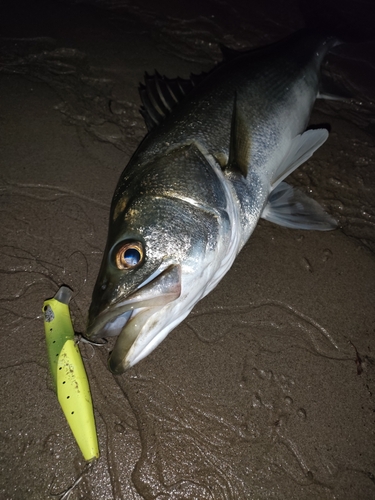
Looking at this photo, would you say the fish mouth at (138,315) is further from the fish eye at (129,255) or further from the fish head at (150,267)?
the fish eye at (129,255)

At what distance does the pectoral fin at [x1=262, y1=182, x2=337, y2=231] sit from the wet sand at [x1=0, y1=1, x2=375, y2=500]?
0.52 feet

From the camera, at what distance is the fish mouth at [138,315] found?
1.75m

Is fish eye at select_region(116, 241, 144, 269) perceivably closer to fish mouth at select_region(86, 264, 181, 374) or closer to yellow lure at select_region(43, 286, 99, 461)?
fish mouth at select_region(86, 264, 181, 374)

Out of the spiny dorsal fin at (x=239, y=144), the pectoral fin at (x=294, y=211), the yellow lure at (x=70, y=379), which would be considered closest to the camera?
the yellow lure at (x=70, y=379)

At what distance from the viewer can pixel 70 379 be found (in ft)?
6.68

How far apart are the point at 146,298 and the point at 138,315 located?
4.6 inches

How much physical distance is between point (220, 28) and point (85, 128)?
2.76m

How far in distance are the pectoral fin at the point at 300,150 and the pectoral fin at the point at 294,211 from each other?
160 millimetres

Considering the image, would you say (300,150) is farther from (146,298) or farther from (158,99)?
(146,298)

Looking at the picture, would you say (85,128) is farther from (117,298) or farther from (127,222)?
(117,298)

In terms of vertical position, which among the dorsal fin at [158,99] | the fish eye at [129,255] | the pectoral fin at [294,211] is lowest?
the pectoral fin at [294,211]

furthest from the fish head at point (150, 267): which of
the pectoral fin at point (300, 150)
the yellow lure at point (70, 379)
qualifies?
the pectoral fin at point (300, 150)

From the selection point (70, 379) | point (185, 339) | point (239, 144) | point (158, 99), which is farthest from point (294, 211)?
point (70, 379)

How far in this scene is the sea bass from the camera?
1807mm
